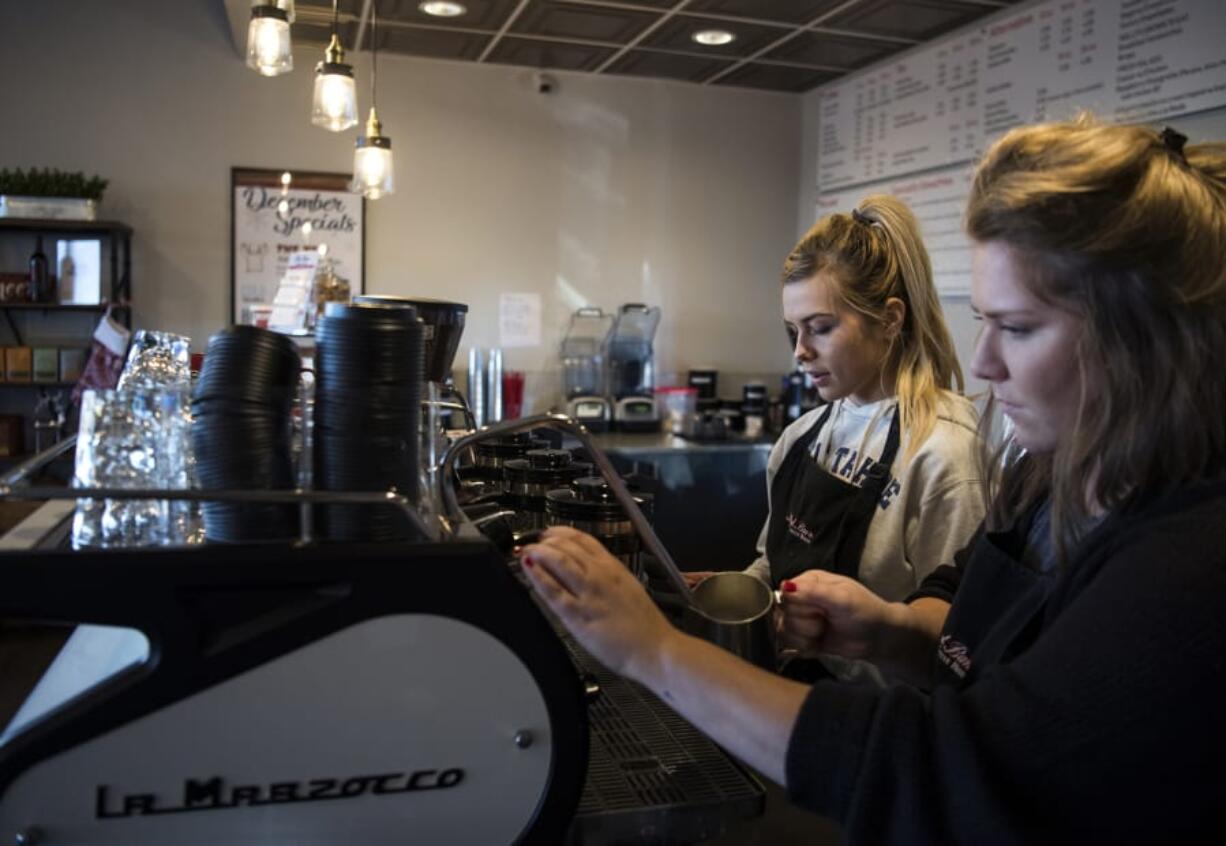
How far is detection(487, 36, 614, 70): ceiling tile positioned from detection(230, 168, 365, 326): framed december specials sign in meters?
0.85

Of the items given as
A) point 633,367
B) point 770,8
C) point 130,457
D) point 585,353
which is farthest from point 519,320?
point 130,457

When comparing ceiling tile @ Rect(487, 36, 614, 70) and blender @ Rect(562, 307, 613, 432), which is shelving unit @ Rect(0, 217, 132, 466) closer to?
ceiling tile @ Rect(487, 36, 614, 70)

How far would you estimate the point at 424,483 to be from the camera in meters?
0.93

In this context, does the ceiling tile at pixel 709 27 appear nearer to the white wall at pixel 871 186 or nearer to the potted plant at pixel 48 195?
the white wall at pixel 871 186

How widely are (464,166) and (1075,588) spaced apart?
3.87m

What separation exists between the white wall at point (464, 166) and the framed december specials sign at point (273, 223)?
0.06m

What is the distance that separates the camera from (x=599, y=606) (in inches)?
34.1

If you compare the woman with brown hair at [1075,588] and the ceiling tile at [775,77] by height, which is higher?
the ceiling tile at [775,77]

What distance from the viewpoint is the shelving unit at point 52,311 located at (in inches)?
150

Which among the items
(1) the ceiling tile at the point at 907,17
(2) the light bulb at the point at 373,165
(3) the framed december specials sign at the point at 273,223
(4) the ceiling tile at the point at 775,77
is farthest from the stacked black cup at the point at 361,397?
(4) the ceiling tile at the point at 775,77

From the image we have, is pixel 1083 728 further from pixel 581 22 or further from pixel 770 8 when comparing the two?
pixel 581 22

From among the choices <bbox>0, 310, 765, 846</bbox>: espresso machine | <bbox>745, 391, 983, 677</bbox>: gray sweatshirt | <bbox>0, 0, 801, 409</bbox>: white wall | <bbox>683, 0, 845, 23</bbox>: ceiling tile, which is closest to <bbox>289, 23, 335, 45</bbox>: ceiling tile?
<bbox>0, 0, 801, 409</bbox>: white wall

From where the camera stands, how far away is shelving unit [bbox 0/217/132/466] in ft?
12.5

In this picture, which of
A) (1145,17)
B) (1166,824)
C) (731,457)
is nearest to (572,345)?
(731,457)
